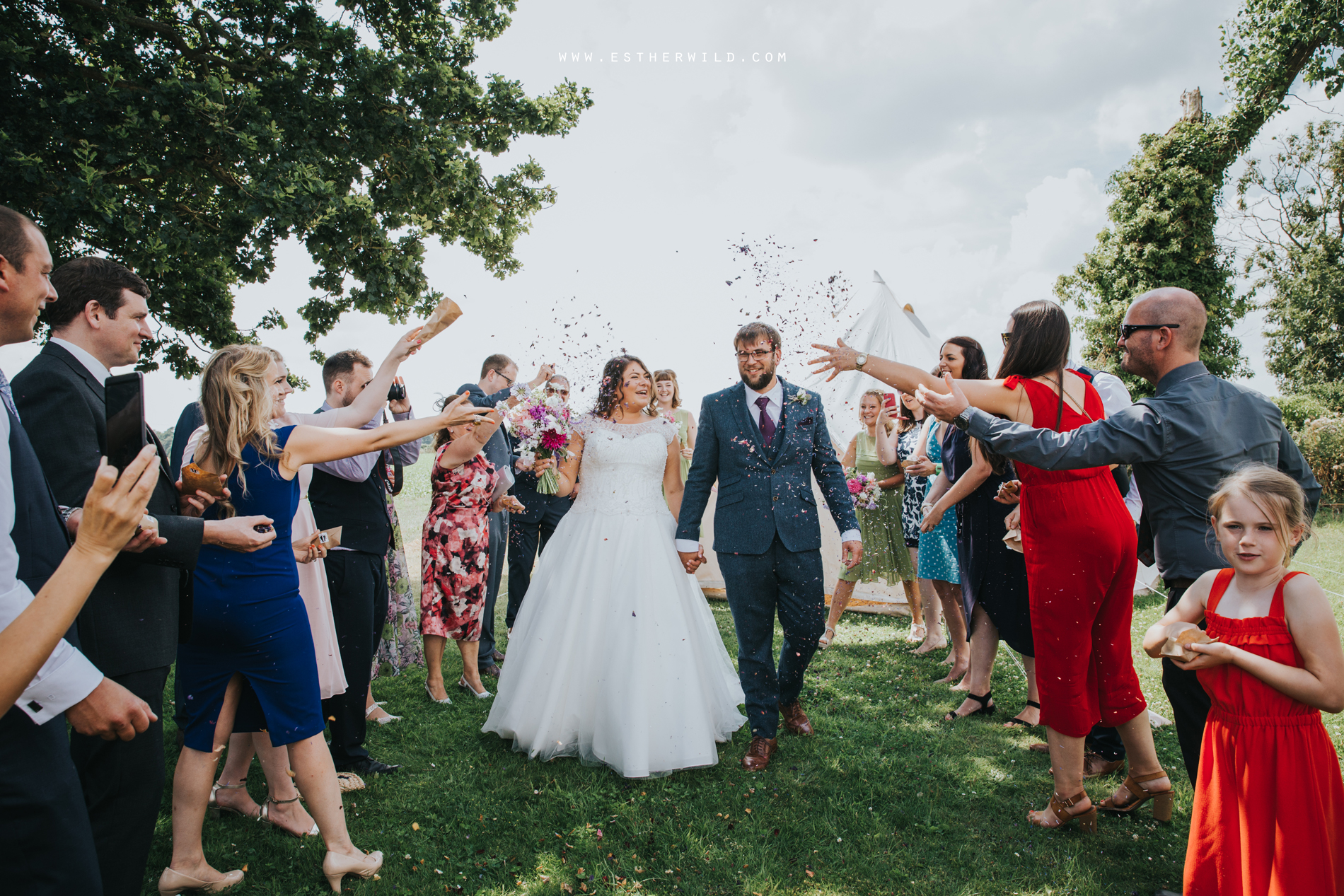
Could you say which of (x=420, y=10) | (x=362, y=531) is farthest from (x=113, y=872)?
(x=420, y=10)

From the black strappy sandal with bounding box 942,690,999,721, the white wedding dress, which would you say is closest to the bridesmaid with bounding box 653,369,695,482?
the white wedding dress

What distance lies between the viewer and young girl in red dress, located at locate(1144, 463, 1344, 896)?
2076 millimetres

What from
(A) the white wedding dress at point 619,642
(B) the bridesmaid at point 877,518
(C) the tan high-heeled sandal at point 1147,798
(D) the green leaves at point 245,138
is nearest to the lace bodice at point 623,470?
(A) the white wedding dress at point 619,642

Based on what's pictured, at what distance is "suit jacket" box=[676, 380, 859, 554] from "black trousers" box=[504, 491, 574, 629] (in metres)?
2.26

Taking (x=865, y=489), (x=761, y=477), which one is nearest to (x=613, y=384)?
(x=761, y=477)

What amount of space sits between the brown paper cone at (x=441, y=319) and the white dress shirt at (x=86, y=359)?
4.08 feet

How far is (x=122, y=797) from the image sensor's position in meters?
2.11

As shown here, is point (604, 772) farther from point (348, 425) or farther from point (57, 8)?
point (57, 8)

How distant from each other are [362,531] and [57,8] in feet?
25.2

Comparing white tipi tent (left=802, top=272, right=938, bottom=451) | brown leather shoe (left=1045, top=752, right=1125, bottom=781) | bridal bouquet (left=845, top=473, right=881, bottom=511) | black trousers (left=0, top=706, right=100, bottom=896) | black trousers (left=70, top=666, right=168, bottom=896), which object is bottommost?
brown leather shoe (left=1045, top=752, right=1125, bottom=781)

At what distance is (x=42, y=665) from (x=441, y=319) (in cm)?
221

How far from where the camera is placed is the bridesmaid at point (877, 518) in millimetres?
6770

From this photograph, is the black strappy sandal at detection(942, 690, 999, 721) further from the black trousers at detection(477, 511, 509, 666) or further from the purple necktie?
the black trousers at detection(477, 511, 509, 666)

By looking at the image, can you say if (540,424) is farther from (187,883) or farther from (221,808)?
(187,883)
